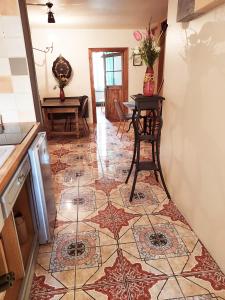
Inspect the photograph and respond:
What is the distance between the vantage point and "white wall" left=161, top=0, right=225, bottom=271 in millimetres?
1410

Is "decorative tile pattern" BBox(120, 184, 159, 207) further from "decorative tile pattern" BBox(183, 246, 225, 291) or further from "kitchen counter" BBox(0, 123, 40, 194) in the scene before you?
"kitchen counter" BBox(0, 123, 40, 194)

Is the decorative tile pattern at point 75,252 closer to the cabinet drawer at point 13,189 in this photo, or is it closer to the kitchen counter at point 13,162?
the cabinet drawer at point 13,189

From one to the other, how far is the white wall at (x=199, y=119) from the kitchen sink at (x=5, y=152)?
130cm

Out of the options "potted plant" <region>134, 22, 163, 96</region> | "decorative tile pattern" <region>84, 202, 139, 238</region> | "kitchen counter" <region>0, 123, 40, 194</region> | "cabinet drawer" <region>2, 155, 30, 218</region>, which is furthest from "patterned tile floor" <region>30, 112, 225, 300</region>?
"potted plant" <region>134, 22, 163, 96</region>

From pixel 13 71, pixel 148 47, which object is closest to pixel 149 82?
pixel 148 47

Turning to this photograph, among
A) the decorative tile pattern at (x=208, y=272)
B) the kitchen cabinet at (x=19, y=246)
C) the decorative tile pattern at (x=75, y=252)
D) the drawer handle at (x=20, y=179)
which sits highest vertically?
the drawer handle at (x=20, y=179)

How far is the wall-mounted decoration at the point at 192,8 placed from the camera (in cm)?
132

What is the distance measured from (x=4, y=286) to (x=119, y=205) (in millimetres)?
1454

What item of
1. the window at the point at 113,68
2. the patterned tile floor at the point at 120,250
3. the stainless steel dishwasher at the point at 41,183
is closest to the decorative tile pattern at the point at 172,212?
the patterned tile floor at the point at 120,250

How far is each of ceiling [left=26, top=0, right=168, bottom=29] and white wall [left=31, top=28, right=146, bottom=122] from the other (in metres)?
0.30

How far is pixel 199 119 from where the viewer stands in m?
1.66

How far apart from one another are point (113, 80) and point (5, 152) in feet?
17.2

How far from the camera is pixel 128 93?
5.85 m

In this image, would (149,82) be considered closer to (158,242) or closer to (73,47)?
(158,242)
